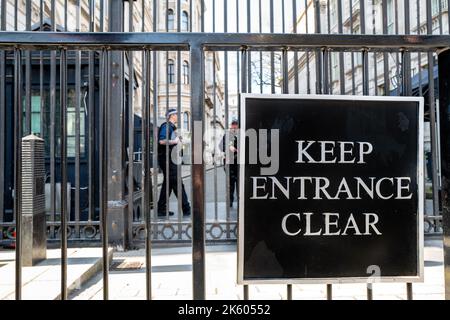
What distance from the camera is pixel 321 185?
1.86 meters

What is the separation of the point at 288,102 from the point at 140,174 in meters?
3.73

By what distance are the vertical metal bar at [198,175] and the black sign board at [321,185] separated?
201mm

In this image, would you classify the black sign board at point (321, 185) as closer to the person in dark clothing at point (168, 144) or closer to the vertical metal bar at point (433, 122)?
the person in dark clothing at point (168, 144)

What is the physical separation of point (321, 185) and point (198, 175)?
0.63 metres

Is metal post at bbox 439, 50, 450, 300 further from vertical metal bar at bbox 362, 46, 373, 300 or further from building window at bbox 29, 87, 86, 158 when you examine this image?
building window at bbox 29, 87, 86, 158

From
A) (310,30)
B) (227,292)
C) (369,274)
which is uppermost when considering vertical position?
(310,30)

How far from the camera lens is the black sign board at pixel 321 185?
185cm

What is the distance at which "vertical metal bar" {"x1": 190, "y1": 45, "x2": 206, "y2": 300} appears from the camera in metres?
1.81

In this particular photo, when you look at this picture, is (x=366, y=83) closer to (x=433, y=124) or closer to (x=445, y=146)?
(x=445, y=146)

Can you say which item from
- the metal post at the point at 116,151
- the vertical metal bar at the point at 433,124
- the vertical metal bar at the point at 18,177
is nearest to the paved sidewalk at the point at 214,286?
the metal post at the point at 116,151

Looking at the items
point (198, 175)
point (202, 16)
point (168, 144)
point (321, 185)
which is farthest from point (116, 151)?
point (321, 185)

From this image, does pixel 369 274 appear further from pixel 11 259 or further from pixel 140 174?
pixel 140 174

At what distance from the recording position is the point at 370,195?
186 centimetres
